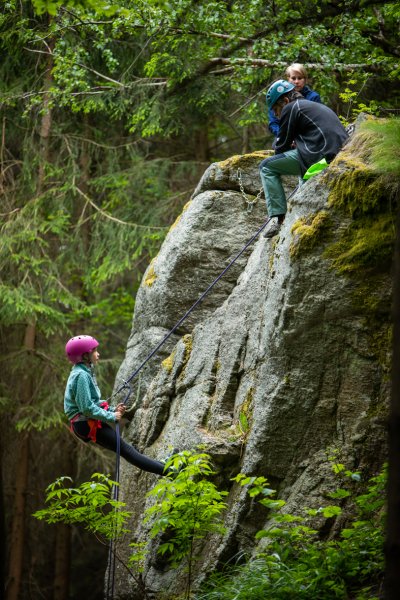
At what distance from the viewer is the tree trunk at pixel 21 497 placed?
601 inches

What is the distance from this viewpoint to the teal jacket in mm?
7395

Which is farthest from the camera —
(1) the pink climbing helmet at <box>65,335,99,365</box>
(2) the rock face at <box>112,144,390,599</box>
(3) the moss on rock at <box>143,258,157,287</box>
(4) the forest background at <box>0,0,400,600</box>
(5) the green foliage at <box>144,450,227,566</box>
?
(4) the forest background at <box>0,0,400,600</box>

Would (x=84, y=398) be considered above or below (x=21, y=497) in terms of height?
above

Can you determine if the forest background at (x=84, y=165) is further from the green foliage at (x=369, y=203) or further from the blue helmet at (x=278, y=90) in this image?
the green foliage at (x=369, y=203)

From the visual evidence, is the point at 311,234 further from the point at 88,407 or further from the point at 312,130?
the point at 88,407

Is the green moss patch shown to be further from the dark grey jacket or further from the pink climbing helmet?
the pink climbing helmet

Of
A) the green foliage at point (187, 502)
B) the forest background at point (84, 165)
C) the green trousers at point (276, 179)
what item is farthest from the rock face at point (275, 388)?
the forest background at point (84, 165)

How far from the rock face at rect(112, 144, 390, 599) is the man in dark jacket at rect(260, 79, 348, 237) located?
0.29 m

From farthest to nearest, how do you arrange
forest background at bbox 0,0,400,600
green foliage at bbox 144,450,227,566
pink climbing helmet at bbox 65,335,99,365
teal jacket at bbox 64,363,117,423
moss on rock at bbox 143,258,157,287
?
forest background at bbox 0,0,400,600 → moss on rock at bbox 143,258,157,287 → pink climbing helmet at bbox 65,335,99,365 → teal jacket at bbox 64,363,117,423 → green foliage at bbox 144,450,227,566

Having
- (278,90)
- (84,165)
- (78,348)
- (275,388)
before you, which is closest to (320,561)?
(275,388)

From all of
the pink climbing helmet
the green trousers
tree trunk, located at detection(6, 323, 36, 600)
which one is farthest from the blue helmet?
tree trunk, located at detection(6, 323, 36, 600)

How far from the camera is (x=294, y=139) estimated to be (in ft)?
23.8

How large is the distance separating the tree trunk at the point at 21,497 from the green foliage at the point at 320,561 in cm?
989

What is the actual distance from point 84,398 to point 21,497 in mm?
9239
